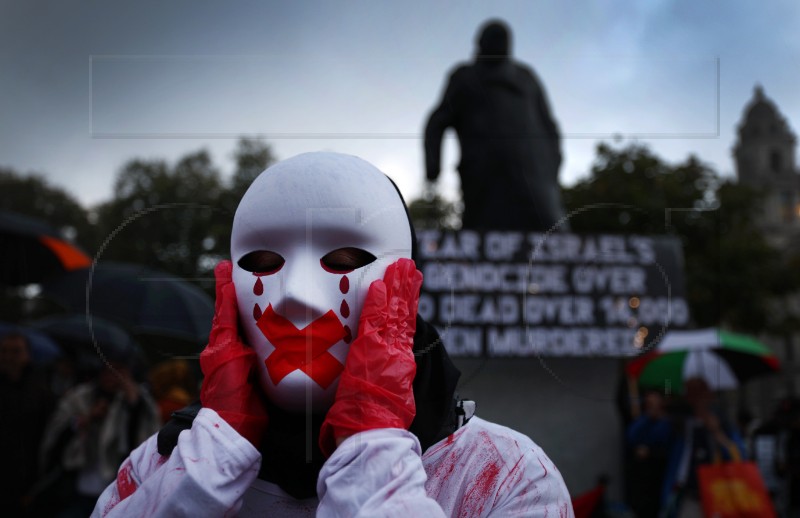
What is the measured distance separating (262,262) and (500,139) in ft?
16.3

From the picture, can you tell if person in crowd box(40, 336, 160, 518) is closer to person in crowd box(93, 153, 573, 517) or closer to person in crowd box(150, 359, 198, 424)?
person in crowd box(150, 359, 198, 424)

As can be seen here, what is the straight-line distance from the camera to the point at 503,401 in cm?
506

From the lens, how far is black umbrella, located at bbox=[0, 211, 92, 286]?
4996 millimetres

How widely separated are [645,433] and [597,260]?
2.15 m

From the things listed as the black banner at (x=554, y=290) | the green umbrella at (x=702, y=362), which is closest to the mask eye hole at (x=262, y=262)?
the green umbrella at (x=702, y=362)

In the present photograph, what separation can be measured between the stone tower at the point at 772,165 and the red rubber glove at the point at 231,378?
21735 mm

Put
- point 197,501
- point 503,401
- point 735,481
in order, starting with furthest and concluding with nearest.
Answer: point 503,401 < point 735,481 < point 197,501

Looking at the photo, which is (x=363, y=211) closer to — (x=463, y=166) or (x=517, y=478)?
(x=517, y=478)

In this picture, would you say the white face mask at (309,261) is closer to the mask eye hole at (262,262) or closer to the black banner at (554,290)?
the mask eye hole at (262,262)

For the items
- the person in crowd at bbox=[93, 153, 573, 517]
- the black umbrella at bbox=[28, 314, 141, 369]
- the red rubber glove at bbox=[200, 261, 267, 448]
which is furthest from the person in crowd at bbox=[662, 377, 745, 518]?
the red rubber glove at bbox=[200, 261, 267, 448]

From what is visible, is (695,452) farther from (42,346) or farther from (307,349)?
(42,346)

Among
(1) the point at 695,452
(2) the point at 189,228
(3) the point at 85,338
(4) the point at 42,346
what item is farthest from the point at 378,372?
(4) the point at 42,346

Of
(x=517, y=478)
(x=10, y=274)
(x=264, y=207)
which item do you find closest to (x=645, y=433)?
(x=517, y=478)

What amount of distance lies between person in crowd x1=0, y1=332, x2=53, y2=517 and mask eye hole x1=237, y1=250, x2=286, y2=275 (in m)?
3.36
